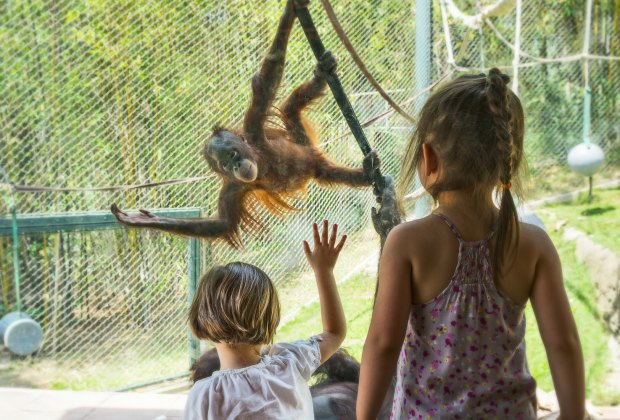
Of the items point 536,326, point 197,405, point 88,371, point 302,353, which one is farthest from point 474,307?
point 536,326

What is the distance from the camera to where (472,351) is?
126 cm

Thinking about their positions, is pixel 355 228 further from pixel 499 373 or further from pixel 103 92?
pixel 499 373

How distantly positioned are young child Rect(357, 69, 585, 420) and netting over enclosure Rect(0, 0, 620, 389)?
82 cm

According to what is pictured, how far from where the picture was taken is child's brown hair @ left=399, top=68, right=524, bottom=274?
125cm

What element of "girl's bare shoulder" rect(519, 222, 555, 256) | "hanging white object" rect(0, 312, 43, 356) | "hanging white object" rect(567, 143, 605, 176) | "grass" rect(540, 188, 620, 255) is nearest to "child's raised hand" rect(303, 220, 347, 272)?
"girl's bare shoulder" rect(519, 222, 555, 256)

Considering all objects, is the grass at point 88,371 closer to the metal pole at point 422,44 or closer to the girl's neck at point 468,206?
the metal pole at point 422,44

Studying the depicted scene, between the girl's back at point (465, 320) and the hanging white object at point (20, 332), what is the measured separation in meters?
1.72

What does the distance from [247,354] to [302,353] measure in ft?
0.39

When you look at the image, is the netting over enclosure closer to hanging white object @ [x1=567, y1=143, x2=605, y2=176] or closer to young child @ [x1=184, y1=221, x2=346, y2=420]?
young child @ [x1=184, y1=221, x2=346, y2=420]

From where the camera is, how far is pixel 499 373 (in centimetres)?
126

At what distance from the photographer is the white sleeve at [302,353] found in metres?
1.53

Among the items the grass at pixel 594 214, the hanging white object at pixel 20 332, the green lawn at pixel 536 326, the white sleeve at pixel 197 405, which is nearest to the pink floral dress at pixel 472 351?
the white sleeve at pixel 197 405

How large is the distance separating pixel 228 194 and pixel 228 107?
25.3 inches

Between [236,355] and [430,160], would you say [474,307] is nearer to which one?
[430,160]
